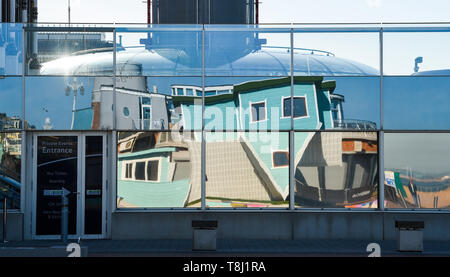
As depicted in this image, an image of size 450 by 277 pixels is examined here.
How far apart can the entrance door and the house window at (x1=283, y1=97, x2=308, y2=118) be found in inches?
205

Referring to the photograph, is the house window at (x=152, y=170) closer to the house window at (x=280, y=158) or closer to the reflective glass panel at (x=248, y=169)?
the reflective glass panel at (x=248, y=169)

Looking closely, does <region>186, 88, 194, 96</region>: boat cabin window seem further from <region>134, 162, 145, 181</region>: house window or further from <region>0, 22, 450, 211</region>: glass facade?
<region>134, 162, 145, 181</region>: house window

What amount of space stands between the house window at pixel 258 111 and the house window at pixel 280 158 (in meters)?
1.08

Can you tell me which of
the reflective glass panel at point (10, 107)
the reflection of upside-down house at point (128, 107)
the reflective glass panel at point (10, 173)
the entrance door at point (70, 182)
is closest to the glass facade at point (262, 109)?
the reflection of upside-down house at point (128, 107)

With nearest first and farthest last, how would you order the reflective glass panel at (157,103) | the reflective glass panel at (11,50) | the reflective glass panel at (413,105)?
the reflective glass panel at (11,50) < the reflective glass panel at (157,103) < the reflective glass panel at (413,105)

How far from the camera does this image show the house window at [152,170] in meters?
15.6

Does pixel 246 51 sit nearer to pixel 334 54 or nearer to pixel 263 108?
pixel 263 108

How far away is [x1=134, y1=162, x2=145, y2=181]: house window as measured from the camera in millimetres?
15617

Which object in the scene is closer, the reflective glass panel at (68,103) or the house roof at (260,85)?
the reflective glass panel at (68,103)

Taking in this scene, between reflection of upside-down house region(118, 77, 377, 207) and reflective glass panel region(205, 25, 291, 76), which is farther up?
reflective glass panel region(205, 25, 291, 76)

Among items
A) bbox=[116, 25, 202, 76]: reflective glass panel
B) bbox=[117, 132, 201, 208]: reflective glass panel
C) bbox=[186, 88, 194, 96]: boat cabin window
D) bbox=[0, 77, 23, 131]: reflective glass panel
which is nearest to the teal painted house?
bbox=[186, 88, 194, 96]: boat cabin window

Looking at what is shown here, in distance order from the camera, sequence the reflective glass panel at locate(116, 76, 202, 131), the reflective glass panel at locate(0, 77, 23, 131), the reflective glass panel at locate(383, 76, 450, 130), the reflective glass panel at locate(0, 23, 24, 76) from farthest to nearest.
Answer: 1. the reflective glass panel at locate(383, 76, 450, 130)
2. the reflective glass panel at locate(116, 76, 202, 131)
3. the reflective glass panel at locate(0, 23, 24, 76)
4. the reflective glass panel at locate(0, 77, 23, 131)
